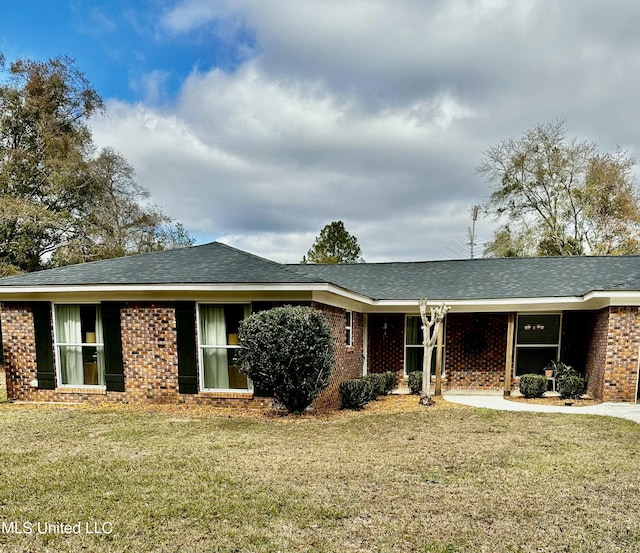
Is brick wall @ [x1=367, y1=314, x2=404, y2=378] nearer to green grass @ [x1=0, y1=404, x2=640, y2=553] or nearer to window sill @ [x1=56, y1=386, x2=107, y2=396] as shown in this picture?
green grass @ [x1=0, y1=404, x2=640, y2=553]

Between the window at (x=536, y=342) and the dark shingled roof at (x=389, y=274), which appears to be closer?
the dark shingled roof at (x=389, y=274)

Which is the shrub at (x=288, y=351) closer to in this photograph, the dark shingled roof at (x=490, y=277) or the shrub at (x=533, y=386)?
the dark shingled roof at (x=490, y=277)

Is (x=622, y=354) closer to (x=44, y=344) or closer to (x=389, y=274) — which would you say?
(x=389, y=274)

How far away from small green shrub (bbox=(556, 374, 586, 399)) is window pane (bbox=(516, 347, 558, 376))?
1289 millimetres

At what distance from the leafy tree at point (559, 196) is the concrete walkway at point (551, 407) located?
19140 millimetres

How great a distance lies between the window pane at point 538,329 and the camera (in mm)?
10547

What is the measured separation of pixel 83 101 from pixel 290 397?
79.9 ft

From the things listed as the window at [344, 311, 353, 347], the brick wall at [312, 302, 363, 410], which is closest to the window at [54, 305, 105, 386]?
the brick wall at [312, 302, 363, 410]

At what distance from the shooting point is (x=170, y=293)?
7828mm

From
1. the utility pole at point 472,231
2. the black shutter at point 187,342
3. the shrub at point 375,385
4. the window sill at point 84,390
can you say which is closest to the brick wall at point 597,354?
the shrub at point 375,385

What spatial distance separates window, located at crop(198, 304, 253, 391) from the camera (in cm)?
791

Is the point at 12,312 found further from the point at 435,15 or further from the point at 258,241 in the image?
the point at 258,241

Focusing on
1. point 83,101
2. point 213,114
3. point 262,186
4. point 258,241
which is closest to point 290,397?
point 213,114

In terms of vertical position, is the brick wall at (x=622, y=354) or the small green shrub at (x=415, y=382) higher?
the brick wall at (x=622, y=354)
